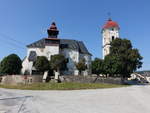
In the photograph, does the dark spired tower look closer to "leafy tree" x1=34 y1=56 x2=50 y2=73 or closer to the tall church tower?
"leafy tree" x1=34 y1=56 x2=50 y2=73

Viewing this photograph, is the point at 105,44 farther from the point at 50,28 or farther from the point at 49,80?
the point at 49,80

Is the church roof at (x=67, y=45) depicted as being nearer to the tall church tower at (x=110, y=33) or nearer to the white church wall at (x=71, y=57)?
the white church wall at (x=71, y=57)

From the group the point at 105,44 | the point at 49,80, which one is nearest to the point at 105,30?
the point at 105,44

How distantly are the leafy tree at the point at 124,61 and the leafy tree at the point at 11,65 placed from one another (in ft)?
83.9

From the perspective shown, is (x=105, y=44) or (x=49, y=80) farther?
(x=105, y=44)

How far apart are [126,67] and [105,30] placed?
89.7 ft

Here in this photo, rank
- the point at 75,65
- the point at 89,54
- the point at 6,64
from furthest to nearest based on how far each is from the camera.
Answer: the point at 89,54, the point at 75,65, the point at 6,64

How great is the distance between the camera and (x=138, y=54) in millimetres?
33625

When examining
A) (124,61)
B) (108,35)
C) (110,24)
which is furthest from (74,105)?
(110,24)

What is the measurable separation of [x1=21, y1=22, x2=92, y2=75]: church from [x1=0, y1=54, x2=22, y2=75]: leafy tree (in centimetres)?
226

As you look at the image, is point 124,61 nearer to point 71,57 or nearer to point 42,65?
point 71,57

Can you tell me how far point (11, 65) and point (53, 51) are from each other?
1271cm

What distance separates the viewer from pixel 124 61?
3319 centimetres

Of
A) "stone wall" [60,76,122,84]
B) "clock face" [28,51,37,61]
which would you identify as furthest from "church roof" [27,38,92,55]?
"stone wall" [60,76,122,84]
